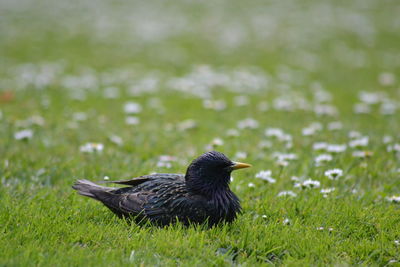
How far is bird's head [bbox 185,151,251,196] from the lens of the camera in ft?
12.5

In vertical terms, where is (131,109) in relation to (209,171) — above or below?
below

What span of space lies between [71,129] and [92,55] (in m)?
6.53

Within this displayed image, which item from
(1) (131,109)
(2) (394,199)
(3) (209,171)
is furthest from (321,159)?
(1) (131,109)

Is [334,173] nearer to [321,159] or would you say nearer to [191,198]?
[321,159]

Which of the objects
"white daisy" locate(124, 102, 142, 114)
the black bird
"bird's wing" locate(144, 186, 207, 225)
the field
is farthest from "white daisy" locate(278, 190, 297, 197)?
"white daisy" locate(124, 102, 142, 114)

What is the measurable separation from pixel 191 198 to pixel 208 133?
3.23 metres

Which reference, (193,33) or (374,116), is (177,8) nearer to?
(193,33)

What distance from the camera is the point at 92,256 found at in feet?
10.1

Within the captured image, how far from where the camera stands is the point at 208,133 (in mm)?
6930

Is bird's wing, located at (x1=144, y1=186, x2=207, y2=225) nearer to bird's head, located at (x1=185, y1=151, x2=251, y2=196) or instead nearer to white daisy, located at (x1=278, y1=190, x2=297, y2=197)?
bird's head, located at (x1=185, y1=151, x2=251, y2=196)

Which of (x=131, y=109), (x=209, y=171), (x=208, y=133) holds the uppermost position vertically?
(x=209, y=171)

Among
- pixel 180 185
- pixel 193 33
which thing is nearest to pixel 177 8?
pixel 193 33

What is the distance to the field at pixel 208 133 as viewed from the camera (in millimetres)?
3426

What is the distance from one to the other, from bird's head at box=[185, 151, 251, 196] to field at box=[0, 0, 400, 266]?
1.26 feet
